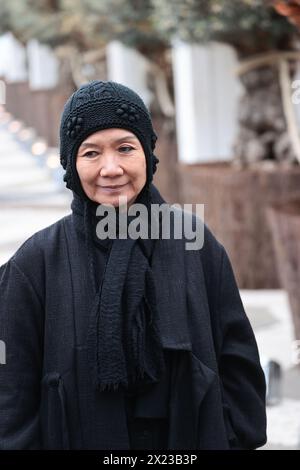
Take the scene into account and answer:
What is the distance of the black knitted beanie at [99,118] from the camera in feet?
6.57

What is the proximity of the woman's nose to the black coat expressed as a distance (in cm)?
17

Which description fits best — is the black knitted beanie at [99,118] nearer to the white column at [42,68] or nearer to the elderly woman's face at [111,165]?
the elderly woman's face at [111,165]

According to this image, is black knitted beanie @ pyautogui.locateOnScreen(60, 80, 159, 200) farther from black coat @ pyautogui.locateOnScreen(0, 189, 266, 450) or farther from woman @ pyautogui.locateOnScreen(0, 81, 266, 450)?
black coat @ pyautogui.locateOnScreen(0, 189, 266, 450)

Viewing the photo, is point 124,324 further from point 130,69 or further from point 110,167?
point 130,69

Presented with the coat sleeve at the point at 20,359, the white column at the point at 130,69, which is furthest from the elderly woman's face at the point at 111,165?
the white column at the point at 130,69

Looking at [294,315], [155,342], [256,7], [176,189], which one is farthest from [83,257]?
[176,189]

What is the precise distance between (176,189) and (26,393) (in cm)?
730

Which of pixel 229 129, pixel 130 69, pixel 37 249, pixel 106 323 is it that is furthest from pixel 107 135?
pixel 130 69

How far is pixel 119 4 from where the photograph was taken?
8.27 m

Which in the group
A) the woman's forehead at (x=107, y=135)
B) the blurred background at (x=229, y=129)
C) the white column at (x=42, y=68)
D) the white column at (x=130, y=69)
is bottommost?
the woman's forehead at (x=107, y=135)

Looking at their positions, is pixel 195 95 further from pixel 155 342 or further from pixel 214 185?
pixel 155 342

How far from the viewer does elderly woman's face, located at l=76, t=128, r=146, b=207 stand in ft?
6.61

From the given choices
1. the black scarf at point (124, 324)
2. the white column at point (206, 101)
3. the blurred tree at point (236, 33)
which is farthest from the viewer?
the white column at point (206, 101)

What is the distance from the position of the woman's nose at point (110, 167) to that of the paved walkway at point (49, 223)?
1.09m
